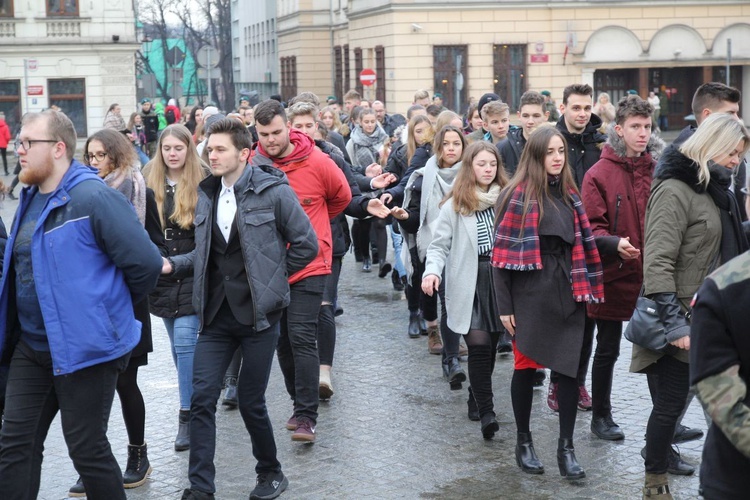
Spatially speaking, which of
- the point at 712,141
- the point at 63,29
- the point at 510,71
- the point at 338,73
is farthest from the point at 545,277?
the point at 338,73

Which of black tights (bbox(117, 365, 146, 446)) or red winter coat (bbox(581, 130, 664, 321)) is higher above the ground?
red winter coat (bbox(581, 130, 664, 321))

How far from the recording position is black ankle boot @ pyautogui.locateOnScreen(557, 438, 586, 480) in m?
→ 6.28

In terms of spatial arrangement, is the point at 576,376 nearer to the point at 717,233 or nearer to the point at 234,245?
the point at 717,233

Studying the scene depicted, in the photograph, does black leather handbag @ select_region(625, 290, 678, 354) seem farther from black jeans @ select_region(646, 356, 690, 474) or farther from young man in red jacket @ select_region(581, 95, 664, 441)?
young man in red jacket @ select_region(581, 95, 664, 441)

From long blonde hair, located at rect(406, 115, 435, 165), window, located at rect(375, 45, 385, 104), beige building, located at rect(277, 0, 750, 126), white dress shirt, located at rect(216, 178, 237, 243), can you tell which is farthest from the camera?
window, located at rect(375, 45, 385, 104)

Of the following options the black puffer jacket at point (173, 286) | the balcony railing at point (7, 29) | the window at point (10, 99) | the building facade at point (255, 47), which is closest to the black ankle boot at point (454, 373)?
the black puffer jacket at point (173, 286)

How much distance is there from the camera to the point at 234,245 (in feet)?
20.0

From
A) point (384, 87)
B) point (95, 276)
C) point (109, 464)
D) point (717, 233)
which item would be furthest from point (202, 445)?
point (384, 87)

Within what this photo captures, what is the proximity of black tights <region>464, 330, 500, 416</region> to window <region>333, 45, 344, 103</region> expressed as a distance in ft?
148

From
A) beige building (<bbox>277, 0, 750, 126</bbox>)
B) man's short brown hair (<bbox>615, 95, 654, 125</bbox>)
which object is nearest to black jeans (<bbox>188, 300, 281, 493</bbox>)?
man's short brown hair (<bbox>615, 95, 654, 125</bbox>)

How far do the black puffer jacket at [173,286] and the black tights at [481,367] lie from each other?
1.79m

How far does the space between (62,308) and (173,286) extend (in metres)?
2.18

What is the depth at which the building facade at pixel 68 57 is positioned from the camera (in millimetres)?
44875

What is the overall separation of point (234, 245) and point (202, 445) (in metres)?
1.05
